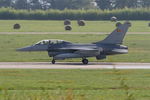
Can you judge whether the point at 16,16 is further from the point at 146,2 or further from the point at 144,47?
the point at 146,2

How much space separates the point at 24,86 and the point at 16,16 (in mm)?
93875

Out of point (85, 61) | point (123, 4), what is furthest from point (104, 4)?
point (85, 61)

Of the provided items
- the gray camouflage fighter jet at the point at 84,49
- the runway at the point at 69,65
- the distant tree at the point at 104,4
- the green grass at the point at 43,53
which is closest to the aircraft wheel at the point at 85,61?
the gray camouflage fighter jet at the point at 84,49

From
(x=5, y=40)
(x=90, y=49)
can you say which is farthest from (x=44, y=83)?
(x=5, y=40)

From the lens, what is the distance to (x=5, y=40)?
59.4 meters

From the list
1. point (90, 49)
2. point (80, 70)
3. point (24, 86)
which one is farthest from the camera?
point (90, 49)

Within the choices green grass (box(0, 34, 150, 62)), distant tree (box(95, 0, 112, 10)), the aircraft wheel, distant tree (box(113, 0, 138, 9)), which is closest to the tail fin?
green grass (box(0, 34, 150, 62))

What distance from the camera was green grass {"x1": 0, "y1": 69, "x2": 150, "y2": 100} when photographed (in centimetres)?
2181

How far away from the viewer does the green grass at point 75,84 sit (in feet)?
71.6

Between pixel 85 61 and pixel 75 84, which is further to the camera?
pixel 85 61

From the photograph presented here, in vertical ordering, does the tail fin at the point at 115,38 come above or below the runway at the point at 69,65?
above

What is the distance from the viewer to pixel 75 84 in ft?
86.2

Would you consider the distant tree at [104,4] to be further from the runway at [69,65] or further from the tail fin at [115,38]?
the runway at [69,65]

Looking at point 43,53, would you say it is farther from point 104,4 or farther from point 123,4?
point 104,4
